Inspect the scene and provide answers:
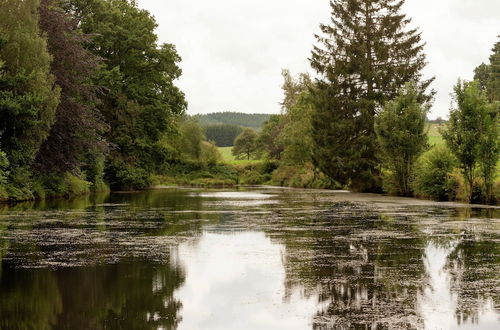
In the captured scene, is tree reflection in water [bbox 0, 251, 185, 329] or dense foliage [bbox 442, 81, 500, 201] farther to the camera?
dense foliage [bbox 442, 81, 500, 201]

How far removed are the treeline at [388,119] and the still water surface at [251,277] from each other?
35.5 feet

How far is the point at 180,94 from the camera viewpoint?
1975 inches

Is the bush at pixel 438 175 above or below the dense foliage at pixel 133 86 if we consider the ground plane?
below

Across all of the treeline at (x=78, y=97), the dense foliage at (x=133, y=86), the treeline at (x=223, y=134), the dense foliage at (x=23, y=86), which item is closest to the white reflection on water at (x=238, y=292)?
the treeline at (x=78, y=97)

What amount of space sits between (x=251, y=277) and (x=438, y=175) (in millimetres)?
22217

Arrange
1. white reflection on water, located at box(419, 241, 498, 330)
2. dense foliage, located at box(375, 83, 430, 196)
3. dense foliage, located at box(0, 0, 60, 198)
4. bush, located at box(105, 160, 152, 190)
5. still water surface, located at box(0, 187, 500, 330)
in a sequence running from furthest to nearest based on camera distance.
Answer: bush, located at box(105, 160, 152, 190)
dense foliage, located at box(375, 83, 430, 196)
dense foliage, located at box(0, 0, 60, 198)
still water surface, located at box(0, 187, 500, 330)
white reflection on water, located at box(419, 241, 498, 330)

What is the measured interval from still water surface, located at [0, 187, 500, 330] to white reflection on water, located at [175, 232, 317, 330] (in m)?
0.02

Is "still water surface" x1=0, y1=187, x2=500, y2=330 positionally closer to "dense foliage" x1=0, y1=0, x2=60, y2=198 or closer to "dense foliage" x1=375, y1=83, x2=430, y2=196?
"dense foliage" x1=0, y1=0, x2=60, y2=198

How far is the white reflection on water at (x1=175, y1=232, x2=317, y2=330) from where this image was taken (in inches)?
233

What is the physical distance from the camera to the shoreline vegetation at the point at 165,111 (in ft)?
82.2

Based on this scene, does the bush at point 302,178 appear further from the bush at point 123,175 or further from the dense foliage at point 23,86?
the dense foliage at point 23,86

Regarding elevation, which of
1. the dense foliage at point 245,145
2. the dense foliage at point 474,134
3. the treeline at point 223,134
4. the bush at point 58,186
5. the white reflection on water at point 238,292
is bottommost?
the white reflection on water at point 238,292

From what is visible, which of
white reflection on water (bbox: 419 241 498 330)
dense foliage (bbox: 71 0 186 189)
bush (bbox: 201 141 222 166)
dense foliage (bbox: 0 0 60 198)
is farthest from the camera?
bush (bbox: 201 141 222 166)

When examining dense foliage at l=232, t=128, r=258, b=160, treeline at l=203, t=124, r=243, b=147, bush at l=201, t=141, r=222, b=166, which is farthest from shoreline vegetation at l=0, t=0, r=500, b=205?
treeline at l=203, t=124, r=243, b=147
